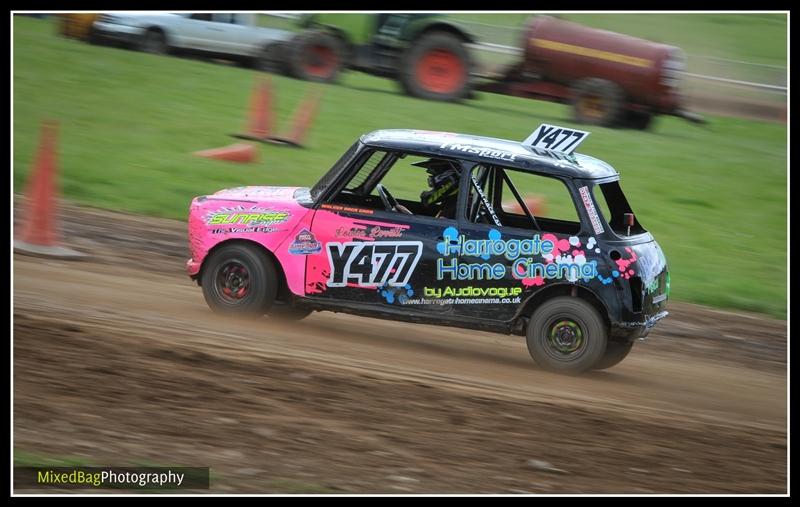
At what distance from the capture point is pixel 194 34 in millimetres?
19828

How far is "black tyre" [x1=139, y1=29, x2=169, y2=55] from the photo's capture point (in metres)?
19.7

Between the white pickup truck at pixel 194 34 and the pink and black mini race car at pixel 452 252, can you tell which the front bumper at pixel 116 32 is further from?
the pink and black mini race car at pixel 452 252

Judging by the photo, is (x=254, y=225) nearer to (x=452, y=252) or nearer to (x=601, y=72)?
(x=452, y=252)

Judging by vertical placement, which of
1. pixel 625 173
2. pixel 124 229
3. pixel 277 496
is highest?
pixel 625 173

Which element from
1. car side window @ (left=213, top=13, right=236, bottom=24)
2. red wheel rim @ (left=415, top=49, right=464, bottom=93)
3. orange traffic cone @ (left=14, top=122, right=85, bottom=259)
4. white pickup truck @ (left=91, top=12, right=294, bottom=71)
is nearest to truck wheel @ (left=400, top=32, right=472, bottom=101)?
red wheel rim @ (left=415, top=49, right=464, bottom=93)

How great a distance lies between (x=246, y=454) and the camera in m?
6.57

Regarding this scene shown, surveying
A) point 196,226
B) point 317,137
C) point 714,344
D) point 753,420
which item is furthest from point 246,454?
point 317,137

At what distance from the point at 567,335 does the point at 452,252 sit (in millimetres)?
1172

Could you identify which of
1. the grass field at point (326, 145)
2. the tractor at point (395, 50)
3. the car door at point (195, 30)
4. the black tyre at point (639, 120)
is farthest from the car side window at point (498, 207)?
the car door at point (195, 30)

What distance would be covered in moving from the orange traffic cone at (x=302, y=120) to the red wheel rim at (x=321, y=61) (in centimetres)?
59

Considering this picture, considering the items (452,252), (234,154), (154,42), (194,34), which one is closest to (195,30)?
(194,34)

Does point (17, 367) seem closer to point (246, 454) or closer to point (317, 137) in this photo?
point (246, 454)

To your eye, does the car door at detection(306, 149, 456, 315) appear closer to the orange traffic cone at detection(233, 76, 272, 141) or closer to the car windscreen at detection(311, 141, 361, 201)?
the car windscreen at detection(311, 141, 361, 201)

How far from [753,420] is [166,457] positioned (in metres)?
4.69
